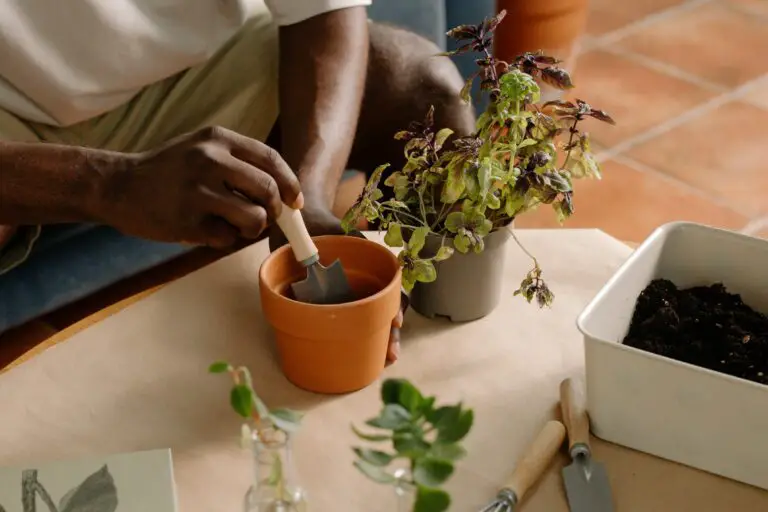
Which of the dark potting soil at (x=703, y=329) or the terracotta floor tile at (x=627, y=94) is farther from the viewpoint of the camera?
the terracotta floor tile at (x=627, y=94)

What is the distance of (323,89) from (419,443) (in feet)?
2.69

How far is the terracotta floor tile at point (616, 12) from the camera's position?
2932 mm

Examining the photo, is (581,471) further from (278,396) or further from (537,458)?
(278,396)

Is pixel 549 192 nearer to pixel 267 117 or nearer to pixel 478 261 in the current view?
pixel 478 261

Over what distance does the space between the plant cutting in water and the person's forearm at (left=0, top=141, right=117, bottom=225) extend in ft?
1.80

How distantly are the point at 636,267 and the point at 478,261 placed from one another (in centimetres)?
15

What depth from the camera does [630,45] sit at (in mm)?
2811

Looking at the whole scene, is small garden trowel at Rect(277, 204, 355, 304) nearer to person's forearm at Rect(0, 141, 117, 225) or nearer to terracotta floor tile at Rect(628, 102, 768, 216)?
person's forearm at Rect(0, 141, 117, 225)

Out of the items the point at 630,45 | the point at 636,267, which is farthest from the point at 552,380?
the point at 630,45

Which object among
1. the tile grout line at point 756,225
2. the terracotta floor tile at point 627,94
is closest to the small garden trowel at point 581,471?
the tile grout line at point 756,225

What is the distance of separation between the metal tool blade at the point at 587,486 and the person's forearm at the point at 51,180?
530 mm

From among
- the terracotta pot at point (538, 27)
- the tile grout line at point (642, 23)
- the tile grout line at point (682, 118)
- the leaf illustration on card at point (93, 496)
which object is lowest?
the tile grout line at point (682, 118)

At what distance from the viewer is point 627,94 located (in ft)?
8.34

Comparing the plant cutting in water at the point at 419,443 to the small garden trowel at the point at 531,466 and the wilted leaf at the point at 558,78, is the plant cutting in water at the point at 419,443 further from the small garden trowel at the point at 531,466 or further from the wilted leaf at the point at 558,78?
the wilted leaf at the point at 558,78
